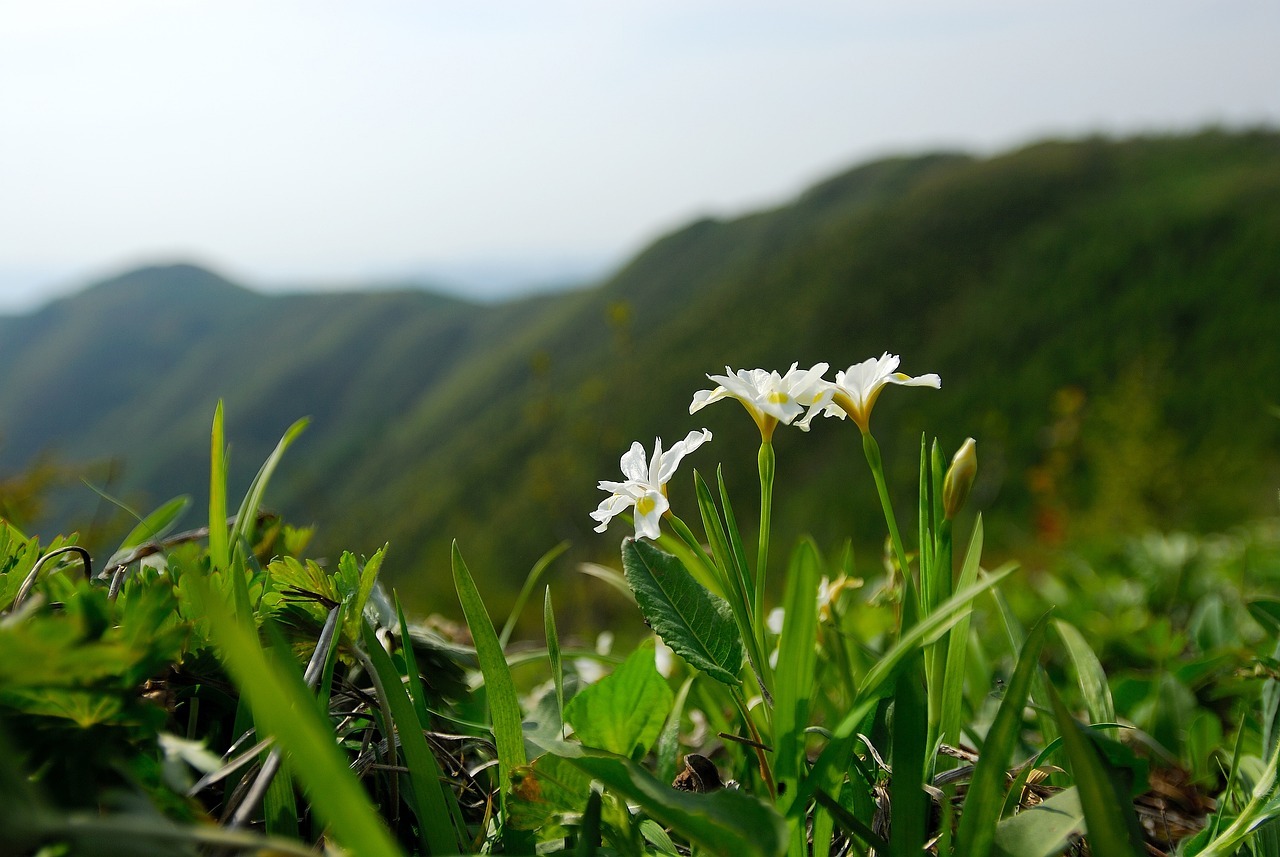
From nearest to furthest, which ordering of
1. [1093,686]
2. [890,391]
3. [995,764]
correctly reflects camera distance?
[995,764]
[1093,686]
[890,391]

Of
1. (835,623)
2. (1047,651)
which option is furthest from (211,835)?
(1047,651)

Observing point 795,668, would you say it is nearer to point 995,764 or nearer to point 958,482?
point 995,764

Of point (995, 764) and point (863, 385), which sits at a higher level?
point (863, 385)

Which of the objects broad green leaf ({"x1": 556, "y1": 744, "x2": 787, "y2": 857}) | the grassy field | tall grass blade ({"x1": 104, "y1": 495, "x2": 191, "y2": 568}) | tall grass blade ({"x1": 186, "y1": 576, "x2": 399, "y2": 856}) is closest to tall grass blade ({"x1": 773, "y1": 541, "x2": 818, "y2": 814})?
the grassy field

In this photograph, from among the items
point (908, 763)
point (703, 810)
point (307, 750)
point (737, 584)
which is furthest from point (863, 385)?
point (307, 750)

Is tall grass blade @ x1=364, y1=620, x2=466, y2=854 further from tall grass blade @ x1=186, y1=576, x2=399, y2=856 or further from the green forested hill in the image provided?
the green forested hill

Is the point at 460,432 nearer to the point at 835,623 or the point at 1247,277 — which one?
the point at 1247,277

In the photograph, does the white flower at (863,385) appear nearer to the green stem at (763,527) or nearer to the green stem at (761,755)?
the green stem at (763,527)

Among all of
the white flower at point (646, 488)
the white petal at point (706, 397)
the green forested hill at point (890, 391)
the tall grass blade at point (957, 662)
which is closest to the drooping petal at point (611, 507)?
the white flower at point (646, 488)
